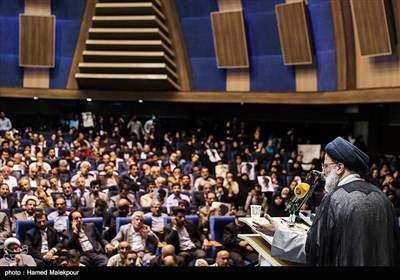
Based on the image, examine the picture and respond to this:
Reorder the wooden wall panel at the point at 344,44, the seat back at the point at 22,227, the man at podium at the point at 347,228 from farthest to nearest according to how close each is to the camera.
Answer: the wooden wall panel at the point at 344,44 < the seat back at the point at 22,227 < the man at podium at the point at 347,228

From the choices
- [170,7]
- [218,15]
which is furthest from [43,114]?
[218,15]

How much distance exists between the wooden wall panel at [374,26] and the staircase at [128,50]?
5.14 metres

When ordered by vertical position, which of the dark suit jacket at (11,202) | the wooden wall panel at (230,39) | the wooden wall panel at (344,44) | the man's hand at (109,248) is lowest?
the man's hand at (109,248)

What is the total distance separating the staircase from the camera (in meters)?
13.5

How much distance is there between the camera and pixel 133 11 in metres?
13.5

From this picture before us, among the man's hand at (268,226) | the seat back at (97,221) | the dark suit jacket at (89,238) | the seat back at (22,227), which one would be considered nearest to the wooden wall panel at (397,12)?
the seat back at (97,221)

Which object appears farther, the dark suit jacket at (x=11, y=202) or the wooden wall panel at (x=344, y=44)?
the wooden wall panel at (x=344, y=44)

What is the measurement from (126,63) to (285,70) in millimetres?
4221

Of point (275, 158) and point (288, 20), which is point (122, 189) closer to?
point (275, 158)

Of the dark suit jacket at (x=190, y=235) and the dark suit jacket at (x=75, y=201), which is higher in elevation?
the dark suit jacket at (x=75, y=201)

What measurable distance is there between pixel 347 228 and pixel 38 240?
4.04m

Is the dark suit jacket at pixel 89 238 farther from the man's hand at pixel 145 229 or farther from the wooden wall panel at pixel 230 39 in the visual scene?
the wooden wall panel at pixel 230 39

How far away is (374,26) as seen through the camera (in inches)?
391

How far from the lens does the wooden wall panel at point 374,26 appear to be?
970 centimetres
